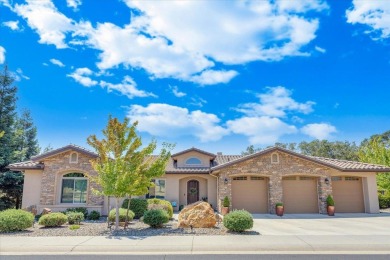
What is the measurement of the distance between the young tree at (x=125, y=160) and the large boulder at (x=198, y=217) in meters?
2.29

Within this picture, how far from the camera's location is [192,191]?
23.2 meters

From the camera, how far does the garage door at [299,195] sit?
20.0 metres

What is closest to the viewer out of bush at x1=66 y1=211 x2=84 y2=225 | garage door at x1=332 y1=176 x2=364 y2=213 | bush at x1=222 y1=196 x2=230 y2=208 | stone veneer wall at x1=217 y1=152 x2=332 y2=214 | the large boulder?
the large boulder

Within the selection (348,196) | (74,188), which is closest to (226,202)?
(348,196)

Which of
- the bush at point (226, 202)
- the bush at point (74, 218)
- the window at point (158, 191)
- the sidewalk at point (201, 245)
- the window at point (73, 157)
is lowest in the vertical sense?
the sidewalk at point (201, 245)

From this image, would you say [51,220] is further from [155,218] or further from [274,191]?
[274,191]

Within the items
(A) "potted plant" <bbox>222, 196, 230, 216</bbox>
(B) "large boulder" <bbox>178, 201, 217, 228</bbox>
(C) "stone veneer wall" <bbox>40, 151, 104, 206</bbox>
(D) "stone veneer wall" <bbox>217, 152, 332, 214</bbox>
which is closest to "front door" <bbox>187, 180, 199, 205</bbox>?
(D) "stone veneer wall" <bbox>217, 152, 332, 214</bbox>

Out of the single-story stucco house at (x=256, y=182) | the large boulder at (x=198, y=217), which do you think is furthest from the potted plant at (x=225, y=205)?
the large boulder at (x=198, y=217)

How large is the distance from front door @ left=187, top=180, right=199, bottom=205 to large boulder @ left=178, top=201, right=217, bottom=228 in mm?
9390

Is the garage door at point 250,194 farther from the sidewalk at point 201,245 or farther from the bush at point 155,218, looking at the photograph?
the sidewalk at point 201,245

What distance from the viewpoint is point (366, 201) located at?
67.6ft

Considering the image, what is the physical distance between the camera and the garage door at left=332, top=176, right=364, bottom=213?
819 inches

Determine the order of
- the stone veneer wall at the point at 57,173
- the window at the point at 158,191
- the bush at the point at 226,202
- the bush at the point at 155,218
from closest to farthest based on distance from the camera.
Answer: the bush at the point at 155,218 < the stone veneer wall at the point at 57,173 < the bush at the point at 226,202 < the window at the point at 158,191

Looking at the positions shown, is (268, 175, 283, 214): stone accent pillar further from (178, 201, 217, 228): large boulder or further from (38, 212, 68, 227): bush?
(38, 212, 68, 227): bush
